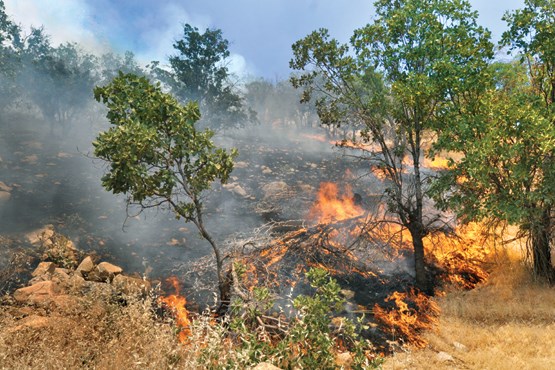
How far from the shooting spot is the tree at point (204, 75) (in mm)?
30312

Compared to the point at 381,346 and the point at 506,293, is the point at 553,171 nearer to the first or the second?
the point at 506,293

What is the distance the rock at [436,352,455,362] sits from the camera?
671cm

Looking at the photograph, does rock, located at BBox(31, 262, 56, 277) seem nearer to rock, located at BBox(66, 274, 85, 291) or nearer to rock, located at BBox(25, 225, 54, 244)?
rock, located at BBox(66, 274, 85, 291)

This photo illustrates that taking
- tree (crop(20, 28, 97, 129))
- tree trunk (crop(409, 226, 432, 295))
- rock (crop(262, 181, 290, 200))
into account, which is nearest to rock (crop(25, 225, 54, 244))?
rock (crop(262, 181, 290, 200))

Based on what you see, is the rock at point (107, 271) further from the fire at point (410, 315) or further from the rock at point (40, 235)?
the fire at point (410, 315)

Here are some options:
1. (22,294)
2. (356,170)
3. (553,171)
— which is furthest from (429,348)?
(356,170)

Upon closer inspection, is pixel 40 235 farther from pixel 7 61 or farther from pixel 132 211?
pixel 7 61

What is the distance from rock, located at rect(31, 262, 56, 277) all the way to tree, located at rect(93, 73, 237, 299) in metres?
4.17

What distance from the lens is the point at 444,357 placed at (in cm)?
677

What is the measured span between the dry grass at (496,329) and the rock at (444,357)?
2 cm

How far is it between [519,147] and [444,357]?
4979 mm

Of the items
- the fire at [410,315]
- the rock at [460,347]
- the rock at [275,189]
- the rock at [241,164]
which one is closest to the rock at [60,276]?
the fire at [410,315]

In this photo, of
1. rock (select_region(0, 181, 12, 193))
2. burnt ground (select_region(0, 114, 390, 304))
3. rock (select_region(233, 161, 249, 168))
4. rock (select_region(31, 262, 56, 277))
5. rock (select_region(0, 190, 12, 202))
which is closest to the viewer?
rock (select_region(31, 262, 56, 277))

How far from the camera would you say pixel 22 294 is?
7168mm
